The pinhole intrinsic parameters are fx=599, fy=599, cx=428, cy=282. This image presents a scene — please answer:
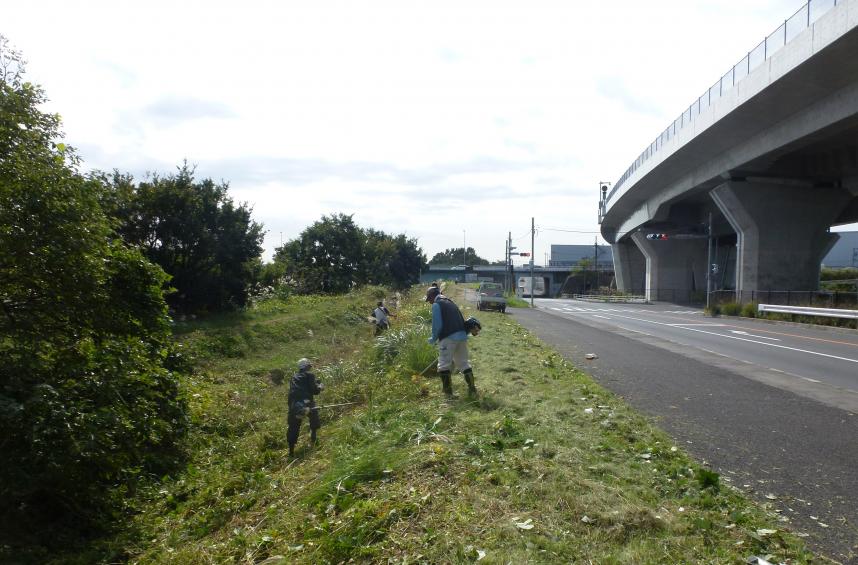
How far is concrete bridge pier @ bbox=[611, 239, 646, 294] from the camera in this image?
73.6 metres

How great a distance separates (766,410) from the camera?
768 cm

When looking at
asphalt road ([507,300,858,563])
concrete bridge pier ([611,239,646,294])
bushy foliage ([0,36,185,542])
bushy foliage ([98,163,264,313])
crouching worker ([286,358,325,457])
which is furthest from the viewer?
concrete bridge pier ([611,239,646,294])

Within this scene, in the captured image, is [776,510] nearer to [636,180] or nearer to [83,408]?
[83,408]

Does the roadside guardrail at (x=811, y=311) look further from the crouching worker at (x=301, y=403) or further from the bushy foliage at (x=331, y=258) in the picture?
the bushy foliage at (x=331, y=258)

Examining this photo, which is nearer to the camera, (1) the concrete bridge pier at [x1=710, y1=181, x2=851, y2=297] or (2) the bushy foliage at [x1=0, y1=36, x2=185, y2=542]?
(2) the bushy foliage at [x1=0, y1=36, x2=185, y2=542]

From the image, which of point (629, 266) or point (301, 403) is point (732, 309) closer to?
point (301, 403)

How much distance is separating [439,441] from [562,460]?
1.30 metres

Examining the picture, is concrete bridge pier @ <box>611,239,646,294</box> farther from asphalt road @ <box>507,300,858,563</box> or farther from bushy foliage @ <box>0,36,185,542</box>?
bushy foliage @ <box>0,36,185,542</box>

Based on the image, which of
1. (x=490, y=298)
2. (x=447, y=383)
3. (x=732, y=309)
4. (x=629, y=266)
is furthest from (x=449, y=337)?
(x=629, y=266)

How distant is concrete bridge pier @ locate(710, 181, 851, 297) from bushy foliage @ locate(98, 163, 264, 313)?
991 inches

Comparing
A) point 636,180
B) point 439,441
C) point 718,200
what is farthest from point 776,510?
point 636,180

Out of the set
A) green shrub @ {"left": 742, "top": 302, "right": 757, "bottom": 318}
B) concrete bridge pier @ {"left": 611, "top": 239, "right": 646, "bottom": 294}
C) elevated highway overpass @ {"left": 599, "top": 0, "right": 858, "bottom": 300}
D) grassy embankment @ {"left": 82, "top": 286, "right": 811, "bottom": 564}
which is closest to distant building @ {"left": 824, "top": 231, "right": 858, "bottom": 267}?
concrete bridge pier @ {"left": 611, "top": 239, "right": 646, "bottom": 294}

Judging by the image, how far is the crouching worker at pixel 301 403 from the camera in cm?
877

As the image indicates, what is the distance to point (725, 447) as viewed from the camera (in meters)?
5.94
